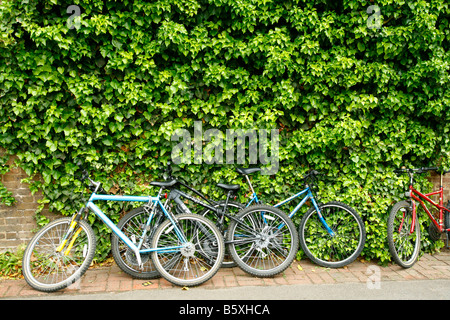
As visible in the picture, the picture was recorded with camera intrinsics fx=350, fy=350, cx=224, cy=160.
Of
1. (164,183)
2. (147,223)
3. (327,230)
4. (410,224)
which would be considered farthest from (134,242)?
(410,224)

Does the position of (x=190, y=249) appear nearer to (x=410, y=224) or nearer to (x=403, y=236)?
(x=403, y=236)

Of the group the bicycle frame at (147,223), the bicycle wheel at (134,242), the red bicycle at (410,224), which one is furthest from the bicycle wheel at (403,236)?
the bicycle wheel at (134,242)

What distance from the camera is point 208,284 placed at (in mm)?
4148

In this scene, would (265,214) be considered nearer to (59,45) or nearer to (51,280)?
(51,280)

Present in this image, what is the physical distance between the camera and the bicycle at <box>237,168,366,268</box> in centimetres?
463

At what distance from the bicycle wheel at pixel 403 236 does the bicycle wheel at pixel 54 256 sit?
3740 millimetres

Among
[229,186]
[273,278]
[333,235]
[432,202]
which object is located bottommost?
[273,278]

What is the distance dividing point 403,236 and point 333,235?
0.97 metres

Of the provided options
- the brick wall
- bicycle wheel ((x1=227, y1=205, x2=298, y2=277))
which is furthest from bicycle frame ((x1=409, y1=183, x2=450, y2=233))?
the brick wall

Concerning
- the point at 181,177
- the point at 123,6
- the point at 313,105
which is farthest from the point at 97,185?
the point at 313,105

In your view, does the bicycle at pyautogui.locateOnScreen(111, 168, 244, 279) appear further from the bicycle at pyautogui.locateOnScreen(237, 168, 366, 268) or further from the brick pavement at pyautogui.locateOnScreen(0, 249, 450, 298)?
the bicycle at pyautogui.locateOnScreen(237, 168, 366, 268)

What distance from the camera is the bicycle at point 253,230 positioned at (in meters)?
4.36

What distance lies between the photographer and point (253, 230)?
4480mm

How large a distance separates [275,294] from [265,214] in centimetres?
102
